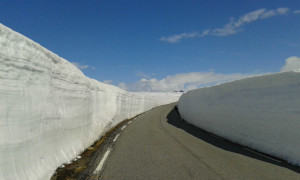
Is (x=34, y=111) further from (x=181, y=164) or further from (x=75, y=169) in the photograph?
(x=181, y=164)

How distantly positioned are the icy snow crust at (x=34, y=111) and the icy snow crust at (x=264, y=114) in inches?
236

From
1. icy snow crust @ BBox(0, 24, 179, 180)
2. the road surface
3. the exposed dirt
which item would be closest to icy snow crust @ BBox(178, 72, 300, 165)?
the road surface

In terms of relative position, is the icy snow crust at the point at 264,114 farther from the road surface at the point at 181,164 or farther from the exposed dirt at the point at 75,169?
the exposed dirt at the point at 75,169

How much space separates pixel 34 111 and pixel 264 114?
7.13 m

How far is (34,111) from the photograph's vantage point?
16.4 feet

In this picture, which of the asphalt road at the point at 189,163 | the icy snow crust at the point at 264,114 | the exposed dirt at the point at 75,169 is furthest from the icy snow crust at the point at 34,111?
the icy snow crust at the point at 264,114

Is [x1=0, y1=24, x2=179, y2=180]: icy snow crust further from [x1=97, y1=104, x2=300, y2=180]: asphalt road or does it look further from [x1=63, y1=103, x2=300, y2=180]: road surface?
[x1=97, y1=104, x2=300, y2=180]: asphalt road

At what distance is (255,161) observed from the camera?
22.1 ft

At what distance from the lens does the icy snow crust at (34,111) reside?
408 centimetres

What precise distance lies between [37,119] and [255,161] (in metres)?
5.65

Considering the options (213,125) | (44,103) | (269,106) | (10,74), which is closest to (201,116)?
(213,125)

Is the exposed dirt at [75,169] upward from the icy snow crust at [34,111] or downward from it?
downward

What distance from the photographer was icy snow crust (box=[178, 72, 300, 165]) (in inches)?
278

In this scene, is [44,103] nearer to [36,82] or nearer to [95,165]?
[36,82]
